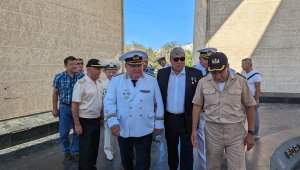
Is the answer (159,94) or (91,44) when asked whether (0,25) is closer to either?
(91,44)

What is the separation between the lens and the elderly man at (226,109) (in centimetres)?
312

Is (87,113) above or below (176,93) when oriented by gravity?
below

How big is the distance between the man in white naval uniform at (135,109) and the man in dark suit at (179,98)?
237 millimetres

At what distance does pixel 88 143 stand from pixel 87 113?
0.39 meters

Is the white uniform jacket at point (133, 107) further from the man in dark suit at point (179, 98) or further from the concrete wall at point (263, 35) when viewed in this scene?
the concrete wall at point (263, 35)

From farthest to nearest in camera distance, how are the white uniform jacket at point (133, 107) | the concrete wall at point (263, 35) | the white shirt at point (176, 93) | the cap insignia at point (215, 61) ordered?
1. the concrete wall at point (263, 35)
2. the white shirt at point (176, 93)
3. the white uniform jacket at point (133, 107)
4. the cap insignia at point (215, 61)

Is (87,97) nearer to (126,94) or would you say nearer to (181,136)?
(126,94)

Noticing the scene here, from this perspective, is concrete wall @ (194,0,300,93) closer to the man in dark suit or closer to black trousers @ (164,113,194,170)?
the man in dark suit

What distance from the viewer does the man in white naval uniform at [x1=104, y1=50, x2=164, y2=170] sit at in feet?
11.0

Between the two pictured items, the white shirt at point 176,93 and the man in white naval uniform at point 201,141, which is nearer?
the white shirt at point 176,93

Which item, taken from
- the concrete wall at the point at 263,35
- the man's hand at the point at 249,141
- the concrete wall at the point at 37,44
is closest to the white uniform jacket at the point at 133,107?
the man's hand at the point at 249,141

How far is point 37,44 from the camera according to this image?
22.2 feet

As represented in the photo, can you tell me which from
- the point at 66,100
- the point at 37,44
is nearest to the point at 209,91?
the point at 66,100

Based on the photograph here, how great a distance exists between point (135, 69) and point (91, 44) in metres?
5.80
